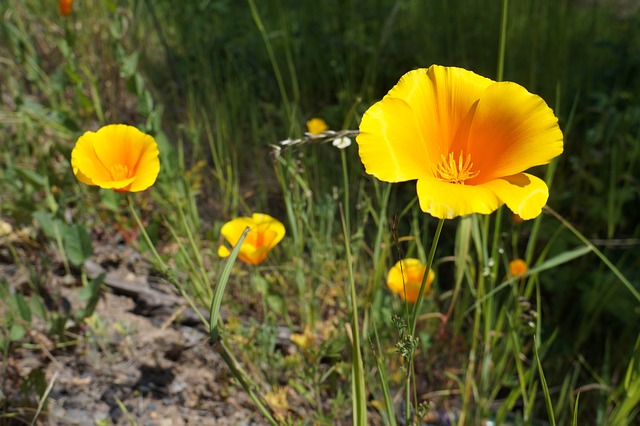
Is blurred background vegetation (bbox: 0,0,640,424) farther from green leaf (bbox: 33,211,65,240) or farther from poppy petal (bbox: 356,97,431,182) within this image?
poppy petal (bbox: 356,97,431,182)

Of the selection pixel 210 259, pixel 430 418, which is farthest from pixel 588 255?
pixel 210 259

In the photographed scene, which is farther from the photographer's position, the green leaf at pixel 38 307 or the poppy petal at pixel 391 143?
the green leaf at pixel 38 307

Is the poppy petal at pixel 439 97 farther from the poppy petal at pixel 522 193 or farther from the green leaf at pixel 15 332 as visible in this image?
the green leaf at pixel 15 332

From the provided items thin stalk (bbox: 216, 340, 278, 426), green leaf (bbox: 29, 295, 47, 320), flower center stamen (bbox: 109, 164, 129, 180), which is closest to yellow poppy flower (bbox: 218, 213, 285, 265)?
flower center stamen (bbox: 109, 164, 129, 180)

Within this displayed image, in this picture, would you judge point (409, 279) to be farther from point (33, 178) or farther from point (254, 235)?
point (33, 178)

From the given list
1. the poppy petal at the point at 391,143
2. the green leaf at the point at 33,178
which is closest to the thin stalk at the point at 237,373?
the poppy petal at the point at 391,143
